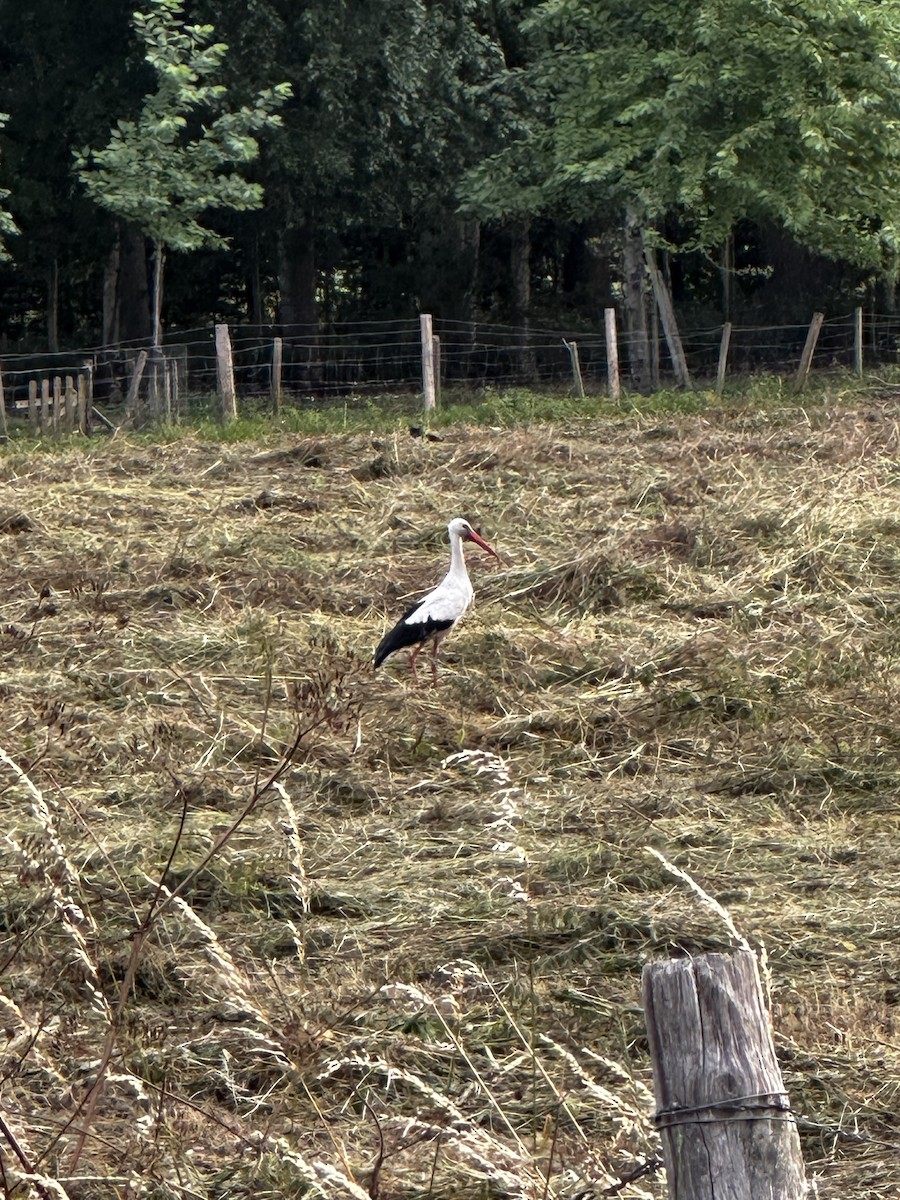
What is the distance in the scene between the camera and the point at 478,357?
29.8m

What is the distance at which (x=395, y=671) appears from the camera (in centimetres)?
923

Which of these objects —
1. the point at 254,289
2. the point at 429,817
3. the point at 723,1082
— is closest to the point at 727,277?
the point at 254,289

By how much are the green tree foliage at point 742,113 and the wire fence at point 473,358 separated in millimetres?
1659

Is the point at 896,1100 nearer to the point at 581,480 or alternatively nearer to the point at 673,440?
the point at 581,480

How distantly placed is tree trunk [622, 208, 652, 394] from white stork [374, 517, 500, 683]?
17642 mm

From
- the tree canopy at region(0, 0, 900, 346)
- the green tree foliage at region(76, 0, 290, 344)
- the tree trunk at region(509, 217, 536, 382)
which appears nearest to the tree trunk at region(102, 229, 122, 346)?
the tree canopy at region(0, 0, 900, 346)

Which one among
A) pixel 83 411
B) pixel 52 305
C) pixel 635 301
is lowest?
pixel 83 411

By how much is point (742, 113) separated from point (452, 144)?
588cm

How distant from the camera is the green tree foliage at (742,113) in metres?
23.2

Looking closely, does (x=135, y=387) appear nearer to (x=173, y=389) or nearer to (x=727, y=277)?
(x=173, y=389)

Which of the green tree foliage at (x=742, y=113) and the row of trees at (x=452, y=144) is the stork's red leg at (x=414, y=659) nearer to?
the row of trees at (x=452, y=144)

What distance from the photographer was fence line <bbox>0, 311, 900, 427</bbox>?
2612 cm

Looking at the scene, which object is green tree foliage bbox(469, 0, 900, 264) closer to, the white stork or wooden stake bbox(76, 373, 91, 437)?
wooden stake bbox(76, 373, 91, 437)

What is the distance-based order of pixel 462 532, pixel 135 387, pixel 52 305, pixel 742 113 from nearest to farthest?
pixel 462 532, pixel 135 387, pixel 742 113, pixel 52 305
